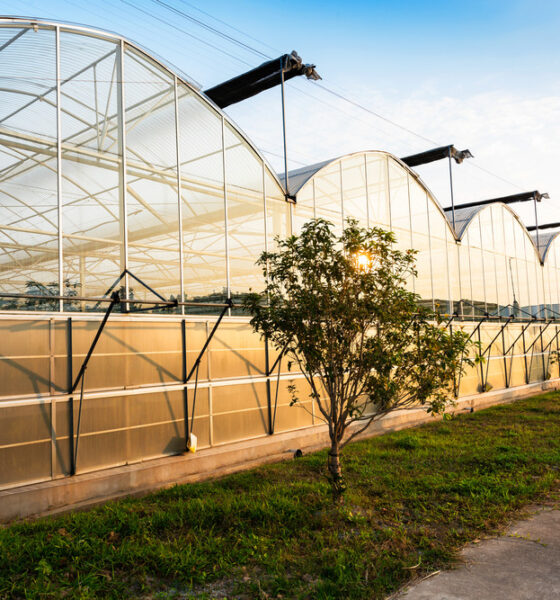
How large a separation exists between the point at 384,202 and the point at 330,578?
13.4m

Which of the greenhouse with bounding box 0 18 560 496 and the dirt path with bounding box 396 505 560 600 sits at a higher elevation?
the greenhouse with bounding box 0 18 560 496

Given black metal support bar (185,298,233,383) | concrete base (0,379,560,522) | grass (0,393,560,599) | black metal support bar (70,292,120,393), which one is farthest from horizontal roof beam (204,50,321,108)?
grass (0,393,560,599)

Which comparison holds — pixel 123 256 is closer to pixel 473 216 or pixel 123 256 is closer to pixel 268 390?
pixel 268 390

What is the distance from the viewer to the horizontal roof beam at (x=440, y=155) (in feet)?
72.0

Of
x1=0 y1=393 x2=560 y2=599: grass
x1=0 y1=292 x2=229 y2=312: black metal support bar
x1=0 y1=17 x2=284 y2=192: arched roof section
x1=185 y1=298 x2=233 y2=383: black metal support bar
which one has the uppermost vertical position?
Result: x1=0 y1=17 x2=284 y2=192: arched roof section

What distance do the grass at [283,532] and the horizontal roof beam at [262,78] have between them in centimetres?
1018

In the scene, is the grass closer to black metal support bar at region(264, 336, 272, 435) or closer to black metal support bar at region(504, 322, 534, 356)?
black metal support bar at region(264, 336, 272, 435)

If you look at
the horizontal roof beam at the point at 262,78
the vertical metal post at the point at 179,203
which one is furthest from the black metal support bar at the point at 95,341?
the horizontal roof beam at the point at 262,78

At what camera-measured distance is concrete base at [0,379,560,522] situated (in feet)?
27.6

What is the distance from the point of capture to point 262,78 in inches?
590

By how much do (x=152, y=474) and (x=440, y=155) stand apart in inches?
709

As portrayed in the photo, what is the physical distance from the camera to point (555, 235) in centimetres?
2941

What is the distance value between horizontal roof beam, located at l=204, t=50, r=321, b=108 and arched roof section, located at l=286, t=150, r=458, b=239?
2432 mm

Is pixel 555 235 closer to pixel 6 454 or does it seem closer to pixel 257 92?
pixel 257 92
